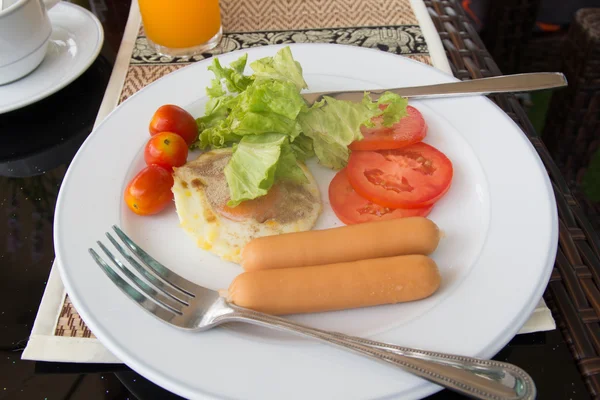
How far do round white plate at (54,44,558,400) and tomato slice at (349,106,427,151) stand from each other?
2.7 inches

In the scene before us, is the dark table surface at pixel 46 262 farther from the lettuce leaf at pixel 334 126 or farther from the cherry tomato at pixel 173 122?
the lettuce leaf at pixel 334 126

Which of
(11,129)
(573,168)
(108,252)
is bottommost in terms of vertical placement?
(573,168)

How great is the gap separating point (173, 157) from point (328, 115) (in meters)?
0.46

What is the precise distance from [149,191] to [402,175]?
68cm

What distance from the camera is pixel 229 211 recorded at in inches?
53.6

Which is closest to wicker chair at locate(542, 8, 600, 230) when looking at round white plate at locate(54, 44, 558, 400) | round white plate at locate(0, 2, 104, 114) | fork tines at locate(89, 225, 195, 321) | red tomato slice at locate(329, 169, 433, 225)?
round white plate at locate(54, 44, 558, 400)

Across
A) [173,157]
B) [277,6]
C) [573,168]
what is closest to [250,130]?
[173,157]

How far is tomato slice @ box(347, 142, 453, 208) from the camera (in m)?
1.36

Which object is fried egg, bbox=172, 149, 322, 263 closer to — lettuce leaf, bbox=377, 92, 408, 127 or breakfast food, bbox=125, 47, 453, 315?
breakfast food, bbox=125, 47, 453, 315

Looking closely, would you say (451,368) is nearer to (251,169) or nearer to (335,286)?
(335,286)

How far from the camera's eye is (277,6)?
7.39 ft

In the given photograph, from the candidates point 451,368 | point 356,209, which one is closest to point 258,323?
point 451,368

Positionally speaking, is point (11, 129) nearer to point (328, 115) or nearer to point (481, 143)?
point (328, 115)

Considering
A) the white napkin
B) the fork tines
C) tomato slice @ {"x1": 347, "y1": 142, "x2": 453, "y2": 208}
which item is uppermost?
tomato slice @ {"x1": 347, "y1": 142, "x2": 453, "y2": 208}
